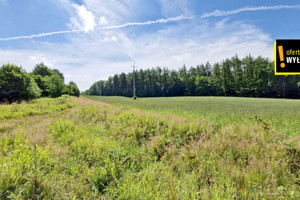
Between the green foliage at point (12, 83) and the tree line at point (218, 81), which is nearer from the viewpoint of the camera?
the green foliage at point (12, 83)

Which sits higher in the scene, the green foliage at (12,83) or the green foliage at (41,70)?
the green foliage at (41,70)

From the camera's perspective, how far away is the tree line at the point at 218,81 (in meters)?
50.1

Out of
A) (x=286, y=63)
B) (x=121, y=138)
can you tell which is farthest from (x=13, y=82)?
(x=286, y=63)

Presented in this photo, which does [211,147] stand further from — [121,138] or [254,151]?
[121,138]

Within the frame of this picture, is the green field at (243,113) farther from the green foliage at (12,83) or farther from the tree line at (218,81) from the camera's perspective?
the tree line at (218,81)

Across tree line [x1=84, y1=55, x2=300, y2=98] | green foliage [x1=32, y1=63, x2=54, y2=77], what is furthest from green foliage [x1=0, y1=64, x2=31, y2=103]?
green foliage [x1=32, y1=63, x2=54, y2=77]

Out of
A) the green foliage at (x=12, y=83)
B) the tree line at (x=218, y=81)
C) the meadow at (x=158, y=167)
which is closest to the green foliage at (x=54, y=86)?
the green foliage at (x=12, y=83)

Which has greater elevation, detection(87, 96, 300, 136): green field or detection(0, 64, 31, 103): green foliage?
detection(0, 64, 31, 103): green foliage
